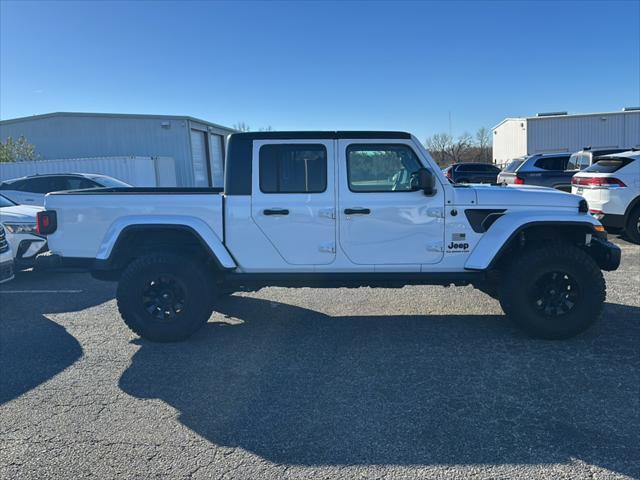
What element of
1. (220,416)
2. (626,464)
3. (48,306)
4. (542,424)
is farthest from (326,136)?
(48,306)

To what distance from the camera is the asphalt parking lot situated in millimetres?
2760

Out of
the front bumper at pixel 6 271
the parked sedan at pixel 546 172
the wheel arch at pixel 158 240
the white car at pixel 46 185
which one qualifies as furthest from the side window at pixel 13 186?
the parked sedan at pixel 546 172

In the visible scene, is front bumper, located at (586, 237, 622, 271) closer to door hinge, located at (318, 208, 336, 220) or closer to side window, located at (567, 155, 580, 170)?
door hinge, located at (318, 208, 336, 220)

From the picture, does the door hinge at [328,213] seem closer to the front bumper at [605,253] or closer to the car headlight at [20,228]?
the front bumper at [605,253]

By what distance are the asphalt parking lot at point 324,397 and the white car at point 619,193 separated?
3.94 meters

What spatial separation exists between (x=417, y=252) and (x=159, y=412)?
106 inches

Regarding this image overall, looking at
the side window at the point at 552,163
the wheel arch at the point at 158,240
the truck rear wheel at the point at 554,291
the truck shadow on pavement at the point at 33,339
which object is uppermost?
the side window at the point at 552,163

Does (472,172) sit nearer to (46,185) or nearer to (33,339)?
(46,185)

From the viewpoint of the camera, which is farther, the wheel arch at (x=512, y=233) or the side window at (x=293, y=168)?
the side window at (x=293, y=168)

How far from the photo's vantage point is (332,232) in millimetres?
4551

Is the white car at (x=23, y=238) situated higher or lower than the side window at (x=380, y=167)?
lower

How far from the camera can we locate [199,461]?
9.14 ft

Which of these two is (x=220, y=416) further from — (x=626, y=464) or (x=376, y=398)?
(x=626, y=464)

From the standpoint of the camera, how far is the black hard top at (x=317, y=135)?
459 cm
